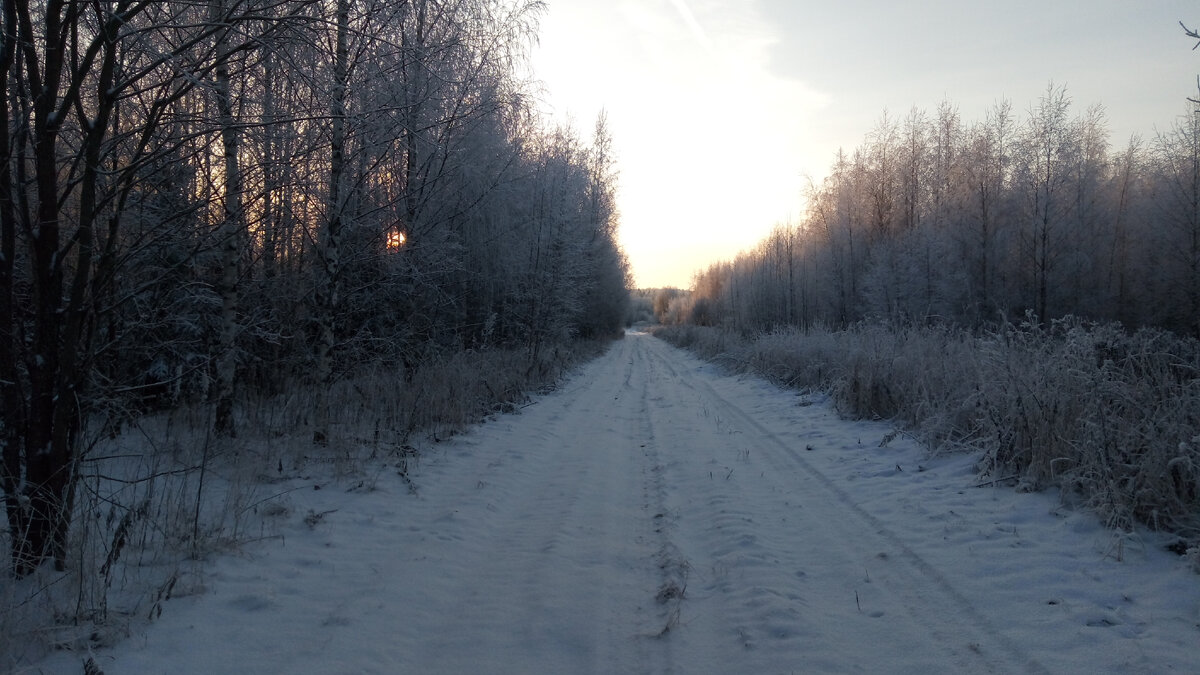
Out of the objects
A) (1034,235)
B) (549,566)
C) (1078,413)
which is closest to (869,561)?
(549,566)

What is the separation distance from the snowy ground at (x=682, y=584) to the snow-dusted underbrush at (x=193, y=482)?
0.63 feet

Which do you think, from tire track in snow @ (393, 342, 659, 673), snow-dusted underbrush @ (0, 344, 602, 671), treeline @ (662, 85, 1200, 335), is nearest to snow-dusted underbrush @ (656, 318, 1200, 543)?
tire track in snow @ (393, 342, 659, 673)

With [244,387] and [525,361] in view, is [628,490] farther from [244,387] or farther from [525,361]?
[525,361]

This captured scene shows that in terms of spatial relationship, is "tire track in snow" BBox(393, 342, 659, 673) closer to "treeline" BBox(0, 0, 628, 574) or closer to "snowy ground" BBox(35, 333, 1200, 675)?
"snowy ground" BBox(35, 333, 1200, 675)

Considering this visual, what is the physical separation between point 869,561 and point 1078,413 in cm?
294

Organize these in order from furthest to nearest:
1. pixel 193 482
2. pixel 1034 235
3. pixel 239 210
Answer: pixel 1034 235 → pixel 193 482 → pixel 239 210

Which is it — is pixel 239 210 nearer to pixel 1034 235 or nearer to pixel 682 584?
pixel 682 584

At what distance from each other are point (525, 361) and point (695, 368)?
33.1 ft

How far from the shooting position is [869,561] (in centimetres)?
434

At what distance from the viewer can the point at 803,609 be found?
3627 millimetres

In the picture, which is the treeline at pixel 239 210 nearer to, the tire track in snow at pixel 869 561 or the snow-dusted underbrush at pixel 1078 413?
the tire track in snow at pixel 869 561

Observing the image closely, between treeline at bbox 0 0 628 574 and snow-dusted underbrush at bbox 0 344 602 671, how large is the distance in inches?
10.7

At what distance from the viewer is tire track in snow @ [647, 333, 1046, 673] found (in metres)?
3.17

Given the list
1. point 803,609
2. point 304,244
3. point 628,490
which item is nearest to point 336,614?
point 803,609
